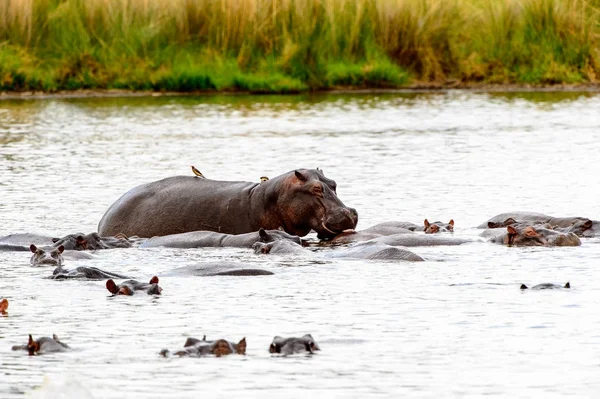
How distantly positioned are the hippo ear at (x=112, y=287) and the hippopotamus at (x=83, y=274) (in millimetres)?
533

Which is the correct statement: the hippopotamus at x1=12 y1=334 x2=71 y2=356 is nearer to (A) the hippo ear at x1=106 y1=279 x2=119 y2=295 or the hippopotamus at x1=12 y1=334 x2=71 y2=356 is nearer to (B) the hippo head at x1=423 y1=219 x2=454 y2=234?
(A) the hippo ear at x1=106 y1=279 x2=119 y2=295

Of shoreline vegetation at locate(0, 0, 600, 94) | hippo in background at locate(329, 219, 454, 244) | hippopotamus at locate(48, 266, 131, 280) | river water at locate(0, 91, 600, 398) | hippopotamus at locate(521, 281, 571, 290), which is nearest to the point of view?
river water at locate(0, 91, 600, 398)

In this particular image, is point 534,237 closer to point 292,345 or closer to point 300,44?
point 292,345

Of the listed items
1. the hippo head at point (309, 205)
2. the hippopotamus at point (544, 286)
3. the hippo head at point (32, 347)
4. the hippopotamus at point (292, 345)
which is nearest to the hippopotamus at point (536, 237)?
the hippo head at point (309, 205)

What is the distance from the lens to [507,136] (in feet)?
58.0

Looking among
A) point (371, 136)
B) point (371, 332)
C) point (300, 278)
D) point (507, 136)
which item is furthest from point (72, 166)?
point (371, 332)

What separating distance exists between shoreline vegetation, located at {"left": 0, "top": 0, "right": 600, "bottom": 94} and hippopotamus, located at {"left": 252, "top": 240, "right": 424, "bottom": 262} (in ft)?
45.3

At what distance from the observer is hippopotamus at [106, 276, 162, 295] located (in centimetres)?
767

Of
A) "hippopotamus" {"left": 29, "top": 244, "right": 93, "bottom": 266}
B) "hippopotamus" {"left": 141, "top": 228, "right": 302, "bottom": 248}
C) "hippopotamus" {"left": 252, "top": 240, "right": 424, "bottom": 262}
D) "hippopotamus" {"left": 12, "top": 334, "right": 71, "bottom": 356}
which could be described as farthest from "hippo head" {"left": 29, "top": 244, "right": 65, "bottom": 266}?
"hippopotamus" {"left": 12, "top": 334, "right": 71, "bottom": 356}

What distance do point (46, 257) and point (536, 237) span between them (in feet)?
10.4

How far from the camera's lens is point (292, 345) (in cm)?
621

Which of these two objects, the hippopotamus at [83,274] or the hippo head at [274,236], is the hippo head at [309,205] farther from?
the hippopotamus at [83,274]

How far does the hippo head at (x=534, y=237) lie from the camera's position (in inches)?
370

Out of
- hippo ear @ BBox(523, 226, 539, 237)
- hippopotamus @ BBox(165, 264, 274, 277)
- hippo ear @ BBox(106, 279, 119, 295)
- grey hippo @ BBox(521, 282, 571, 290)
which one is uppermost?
hippo ear @ BBox(106, 279, 119, 295)
